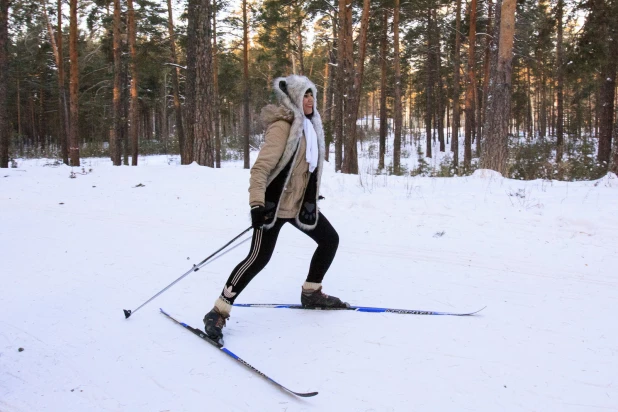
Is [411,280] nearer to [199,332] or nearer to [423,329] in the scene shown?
[423,329]

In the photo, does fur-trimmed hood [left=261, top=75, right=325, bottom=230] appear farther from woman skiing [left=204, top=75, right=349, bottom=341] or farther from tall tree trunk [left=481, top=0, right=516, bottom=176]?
tall tree trunk [left=481, top=0, right=516, bottom=176]

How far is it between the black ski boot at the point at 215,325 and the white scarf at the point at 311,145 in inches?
51.2

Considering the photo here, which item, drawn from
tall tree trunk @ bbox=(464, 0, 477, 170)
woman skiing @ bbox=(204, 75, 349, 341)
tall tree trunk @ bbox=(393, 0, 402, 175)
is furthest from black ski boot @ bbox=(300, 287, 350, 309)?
tall tree trunk @ bbox=(464, 0, 477, 170)

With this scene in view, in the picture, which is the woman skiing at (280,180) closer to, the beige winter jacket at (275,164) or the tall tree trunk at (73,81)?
the beige winter jacket at (275,164)

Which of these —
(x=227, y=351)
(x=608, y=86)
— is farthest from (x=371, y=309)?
(x=608, y=86)

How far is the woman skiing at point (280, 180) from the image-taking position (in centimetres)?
301

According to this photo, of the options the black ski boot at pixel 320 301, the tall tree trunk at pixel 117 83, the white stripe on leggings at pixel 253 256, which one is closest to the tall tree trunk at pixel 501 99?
the black ski boot at pixel 320 301

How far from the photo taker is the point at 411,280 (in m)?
4.21

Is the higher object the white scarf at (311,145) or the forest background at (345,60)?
the forest background at (345,60)

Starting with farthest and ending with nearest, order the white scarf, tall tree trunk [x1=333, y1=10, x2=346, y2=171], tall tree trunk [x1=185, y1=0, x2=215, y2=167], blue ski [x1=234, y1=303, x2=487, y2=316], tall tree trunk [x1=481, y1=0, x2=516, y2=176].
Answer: tall tree trunk [x1=333, y1=10, x2=346, y2=171] < tall tree trunk [x1=185, y1=0, x2=215, y2=167] < tall tree trunk [x1=481, y1=0, x2=516, y2=176] < blue ski [x1=234, y1=303, x2=487, y2=316] < the white scarf

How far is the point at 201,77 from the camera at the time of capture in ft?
35.9

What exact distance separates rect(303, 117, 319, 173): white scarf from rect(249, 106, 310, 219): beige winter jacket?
0.03 m

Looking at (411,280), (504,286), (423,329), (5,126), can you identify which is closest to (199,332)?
(423,329)

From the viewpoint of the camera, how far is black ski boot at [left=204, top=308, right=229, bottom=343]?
3021mm
